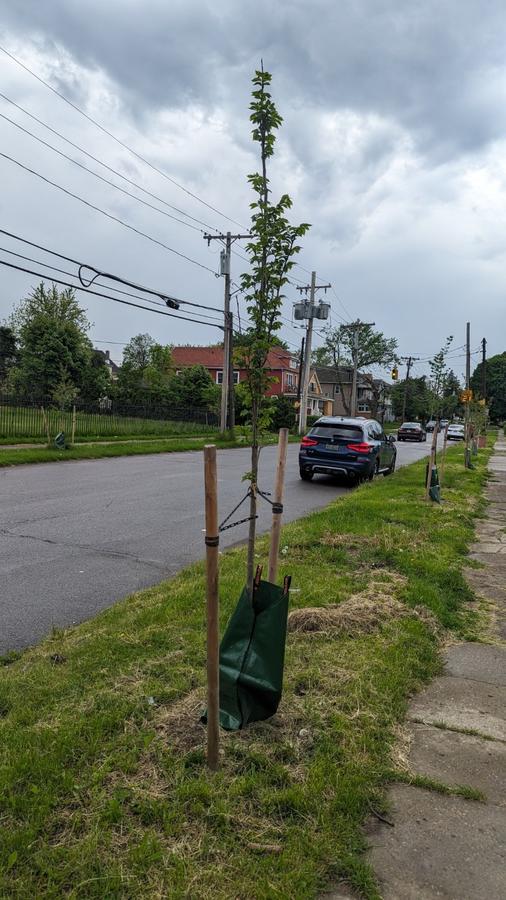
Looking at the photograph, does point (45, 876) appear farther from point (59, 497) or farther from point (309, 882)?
point (59, 497)

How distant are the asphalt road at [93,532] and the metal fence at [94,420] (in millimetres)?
7282

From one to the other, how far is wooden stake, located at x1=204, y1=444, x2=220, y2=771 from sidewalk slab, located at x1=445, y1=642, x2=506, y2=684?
6.13ft

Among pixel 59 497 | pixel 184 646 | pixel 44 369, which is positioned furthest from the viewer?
pixel 44 369

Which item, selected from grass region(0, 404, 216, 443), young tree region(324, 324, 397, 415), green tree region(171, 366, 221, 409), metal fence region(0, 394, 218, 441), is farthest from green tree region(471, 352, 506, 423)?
grass region(0, 404, 216, 443)

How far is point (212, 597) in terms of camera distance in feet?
8.34

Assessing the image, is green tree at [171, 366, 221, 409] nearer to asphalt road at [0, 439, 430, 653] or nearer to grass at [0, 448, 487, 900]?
asphalt road at [0, 439, 430, 653]

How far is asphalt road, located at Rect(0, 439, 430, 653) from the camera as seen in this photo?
5134 millimetres

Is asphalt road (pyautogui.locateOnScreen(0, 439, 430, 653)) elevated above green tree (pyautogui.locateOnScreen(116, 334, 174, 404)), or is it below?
below

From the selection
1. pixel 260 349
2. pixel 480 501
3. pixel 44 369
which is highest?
pixel 44 369

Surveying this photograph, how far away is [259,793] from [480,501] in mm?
10344

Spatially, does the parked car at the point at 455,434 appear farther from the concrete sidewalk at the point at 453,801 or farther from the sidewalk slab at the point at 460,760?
the sidewalk slab at the point at 460,760

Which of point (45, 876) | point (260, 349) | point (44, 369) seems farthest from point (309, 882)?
point (44, 369)

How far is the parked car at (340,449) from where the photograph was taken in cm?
1403

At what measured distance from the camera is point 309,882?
2.02 m
